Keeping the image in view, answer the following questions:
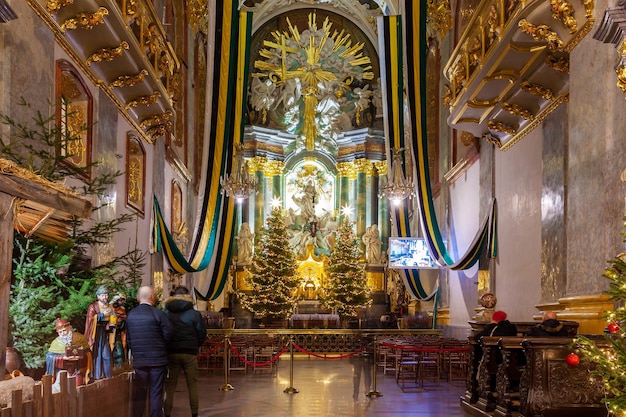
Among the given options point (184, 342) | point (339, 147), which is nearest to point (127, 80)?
point (184, 342)

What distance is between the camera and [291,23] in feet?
105

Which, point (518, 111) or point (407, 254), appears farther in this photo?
point (407, 254)

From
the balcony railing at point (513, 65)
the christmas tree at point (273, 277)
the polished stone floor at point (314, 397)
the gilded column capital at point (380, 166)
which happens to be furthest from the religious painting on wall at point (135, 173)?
the gilded column capital at point (380, 166)

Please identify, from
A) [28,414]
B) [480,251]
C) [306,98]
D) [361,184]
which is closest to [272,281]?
[361,184]

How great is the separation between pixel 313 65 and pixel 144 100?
58.7 ft

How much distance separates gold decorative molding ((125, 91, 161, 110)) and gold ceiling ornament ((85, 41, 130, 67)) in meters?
2.21

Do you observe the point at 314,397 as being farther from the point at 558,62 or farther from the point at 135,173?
the point at 135,173

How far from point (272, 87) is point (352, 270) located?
924 cm

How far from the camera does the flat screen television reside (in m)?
19.9

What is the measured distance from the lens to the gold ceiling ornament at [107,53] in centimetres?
1167

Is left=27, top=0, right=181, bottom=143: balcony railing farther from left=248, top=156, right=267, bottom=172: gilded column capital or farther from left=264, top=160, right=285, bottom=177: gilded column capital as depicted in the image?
left=264, top=160, right=285, bottom=177: gilded column capital

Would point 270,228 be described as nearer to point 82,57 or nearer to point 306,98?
point 306,98

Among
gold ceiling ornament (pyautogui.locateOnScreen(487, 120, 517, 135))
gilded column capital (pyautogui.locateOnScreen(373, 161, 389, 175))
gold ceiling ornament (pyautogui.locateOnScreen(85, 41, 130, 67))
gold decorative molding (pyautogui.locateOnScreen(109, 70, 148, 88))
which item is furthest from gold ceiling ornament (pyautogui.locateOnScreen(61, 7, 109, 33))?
gilded column capital (pyautogui.locateOnScreen(373, 161, 389, 175))

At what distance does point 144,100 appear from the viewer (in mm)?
14141
